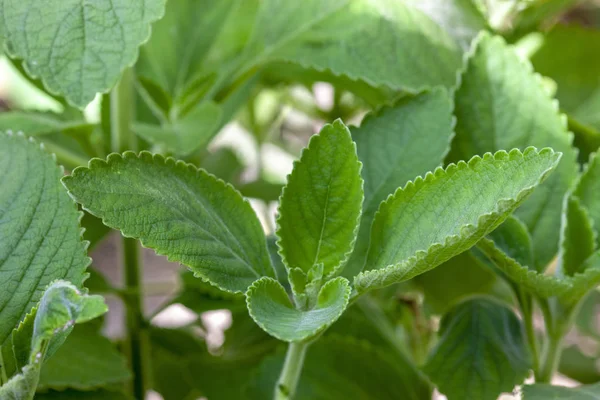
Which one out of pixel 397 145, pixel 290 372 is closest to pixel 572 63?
pixel 397 145

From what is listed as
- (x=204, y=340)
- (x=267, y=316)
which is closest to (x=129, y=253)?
(x=204, y=340)

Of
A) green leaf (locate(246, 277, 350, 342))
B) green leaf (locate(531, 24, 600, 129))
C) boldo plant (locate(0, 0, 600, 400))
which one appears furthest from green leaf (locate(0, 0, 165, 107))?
green leaf (locate(531, 24, 600, 129))

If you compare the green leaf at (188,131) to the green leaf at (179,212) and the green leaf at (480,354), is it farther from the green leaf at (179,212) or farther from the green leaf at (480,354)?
the green leaf at (480,354)

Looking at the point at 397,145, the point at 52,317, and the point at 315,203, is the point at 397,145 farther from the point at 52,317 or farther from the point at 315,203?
the point at 52,317

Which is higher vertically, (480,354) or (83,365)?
(480,354)

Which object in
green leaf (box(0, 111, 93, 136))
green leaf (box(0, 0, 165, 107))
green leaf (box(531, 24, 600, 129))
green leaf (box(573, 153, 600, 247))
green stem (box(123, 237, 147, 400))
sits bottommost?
green stem (box(123, 237, 147, 400))

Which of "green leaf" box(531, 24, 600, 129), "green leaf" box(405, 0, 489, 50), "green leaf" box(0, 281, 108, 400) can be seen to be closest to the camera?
"green leaf" box(0, 281, 108, 400)

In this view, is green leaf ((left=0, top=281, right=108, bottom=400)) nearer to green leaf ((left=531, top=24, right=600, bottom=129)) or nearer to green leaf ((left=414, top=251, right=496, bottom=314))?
green leaf ((left=414, top=251, right=496, bottom=314))

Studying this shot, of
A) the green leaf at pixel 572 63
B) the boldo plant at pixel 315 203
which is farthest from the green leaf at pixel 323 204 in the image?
the green leaf at pixel 572 63
